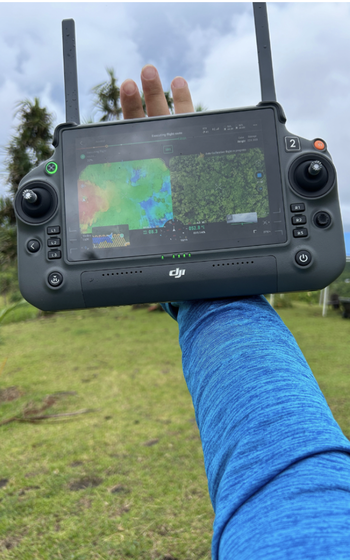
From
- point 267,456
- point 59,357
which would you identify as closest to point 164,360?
point 59,357

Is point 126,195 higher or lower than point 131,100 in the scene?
lower

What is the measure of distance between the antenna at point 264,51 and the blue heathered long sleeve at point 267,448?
0.36 metres

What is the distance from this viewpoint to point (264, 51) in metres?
0.59

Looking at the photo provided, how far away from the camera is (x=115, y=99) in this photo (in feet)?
21.7

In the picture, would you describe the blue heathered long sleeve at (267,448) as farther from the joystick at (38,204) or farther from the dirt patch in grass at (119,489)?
the dirt patch in grass at (119,489)

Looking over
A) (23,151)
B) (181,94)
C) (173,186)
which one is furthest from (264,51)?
(23,151)

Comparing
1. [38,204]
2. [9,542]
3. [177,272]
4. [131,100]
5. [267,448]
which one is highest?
[131,100]

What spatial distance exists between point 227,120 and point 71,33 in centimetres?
30

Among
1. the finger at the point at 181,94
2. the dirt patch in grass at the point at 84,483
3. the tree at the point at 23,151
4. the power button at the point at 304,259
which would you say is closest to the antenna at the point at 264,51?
the finger at the point at 181,94

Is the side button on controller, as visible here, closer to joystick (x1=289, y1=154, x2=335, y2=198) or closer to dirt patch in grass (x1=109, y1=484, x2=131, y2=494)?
joystick (x1=289, y1=154, x2=335, y2=198)

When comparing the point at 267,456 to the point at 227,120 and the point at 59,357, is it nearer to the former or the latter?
the point at 227,120

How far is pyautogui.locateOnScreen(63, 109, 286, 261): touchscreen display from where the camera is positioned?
566mm

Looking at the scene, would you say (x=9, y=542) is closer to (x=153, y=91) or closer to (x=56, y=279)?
(x=56, y=279)

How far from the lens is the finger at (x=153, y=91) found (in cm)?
64
